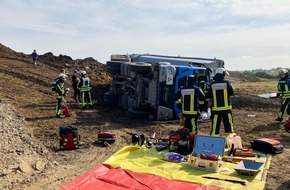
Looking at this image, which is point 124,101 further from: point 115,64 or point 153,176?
point 153,176

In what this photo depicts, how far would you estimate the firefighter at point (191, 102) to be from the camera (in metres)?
8.04

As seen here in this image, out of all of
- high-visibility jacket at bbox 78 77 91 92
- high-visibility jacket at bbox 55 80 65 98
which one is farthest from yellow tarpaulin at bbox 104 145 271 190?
high-visibility jacket at bbox 78 77 91 92

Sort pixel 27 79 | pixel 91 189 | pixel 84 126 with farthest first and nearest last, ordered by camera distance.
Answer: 1. pixel 27 79
2. pixel 84 126
3. pixel 91 189

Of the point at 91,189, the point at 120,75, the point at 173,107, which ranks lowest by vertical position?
the point at 91,189

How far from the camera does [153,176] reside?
19.4 feet

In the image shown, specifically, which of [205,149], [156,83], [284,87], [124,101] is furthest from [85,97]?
[205,149]

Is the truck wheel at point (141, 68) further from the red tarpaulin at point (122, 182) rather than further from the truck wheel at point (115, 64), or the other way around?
the red tarpaulin at point (122, 182)

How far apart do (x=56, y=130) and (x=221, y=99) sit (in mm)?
4843

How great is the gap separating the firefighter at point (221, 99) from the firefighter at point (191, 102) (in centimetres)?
27

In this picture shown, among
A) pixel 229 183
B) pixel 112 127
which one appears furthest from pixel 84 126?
pixel 229 183

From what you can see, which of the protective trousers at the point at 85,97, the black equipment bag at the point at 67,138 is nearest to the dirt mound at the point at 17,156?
the black equipment bag at the point at 67,138

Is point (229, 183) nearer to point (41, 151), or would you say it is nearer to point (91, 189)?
point (91, 189)

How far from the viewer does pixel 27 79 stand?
19.8 metres

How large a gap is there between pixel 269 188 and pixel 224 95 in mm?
2741
